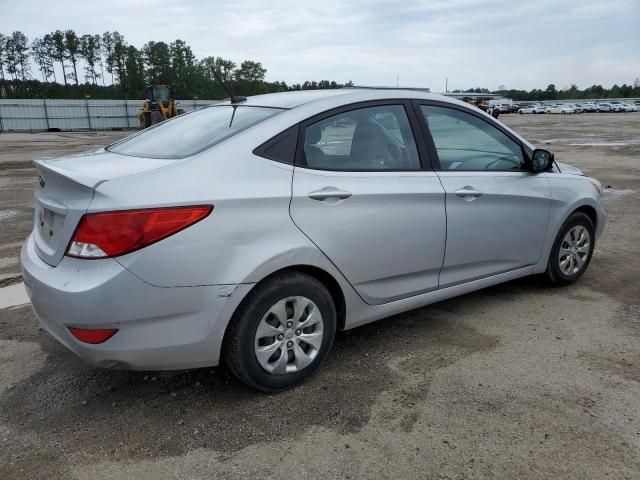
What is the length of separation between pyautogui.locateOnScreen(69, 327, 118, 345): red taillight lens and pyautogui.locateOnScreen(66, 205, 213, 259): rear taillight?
0.34 meters

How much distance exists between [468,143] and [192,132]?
1.96m

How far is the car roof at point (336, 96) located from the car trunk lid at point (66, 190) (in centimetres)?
90

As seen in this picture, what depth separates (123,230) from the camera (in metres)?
2.45

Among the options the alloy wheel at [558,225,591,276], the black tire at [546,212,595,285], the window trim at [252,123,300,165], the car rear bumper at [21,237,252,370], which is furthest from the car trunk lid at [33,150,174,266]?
the alloy wheel at [558,225,591,276]

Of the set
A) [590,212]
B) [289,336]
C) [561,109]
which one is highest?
[590,212]

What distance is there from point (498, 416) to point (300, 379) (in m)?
1.07

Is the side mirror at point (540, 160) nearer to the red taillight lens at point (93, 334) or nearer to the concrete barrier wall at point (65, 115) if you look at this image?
the red taillight lens at point (93, 334)

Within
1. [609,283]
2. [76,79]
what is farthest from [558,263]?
[76,79]

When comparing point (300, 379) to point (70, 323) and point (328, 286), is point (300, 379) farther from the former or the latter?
point (70, 323)

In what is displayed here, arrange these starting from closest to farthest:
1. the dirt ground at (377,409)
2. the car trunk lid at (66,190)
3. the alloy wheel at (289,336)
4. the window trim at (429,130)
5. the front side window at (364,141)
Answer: the dirt ground at (377,409) → the car trunk lid at (66,190) → the alloy wheel at (289,336) → the front side window at (364,141) → the window trim at (429,130)

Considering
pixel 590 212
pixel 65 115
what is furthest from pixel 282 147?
pixel 65 115

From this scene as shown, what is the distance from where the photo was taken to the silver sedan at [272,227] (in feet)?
8.22

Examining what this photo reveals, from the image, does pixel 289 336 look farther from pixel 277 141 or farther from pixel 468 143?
pixel 468 143

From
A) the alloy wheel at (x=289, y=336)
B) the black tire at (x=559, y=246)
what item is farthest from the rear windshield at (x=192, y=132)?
the black tire at (x=559, y=246)
